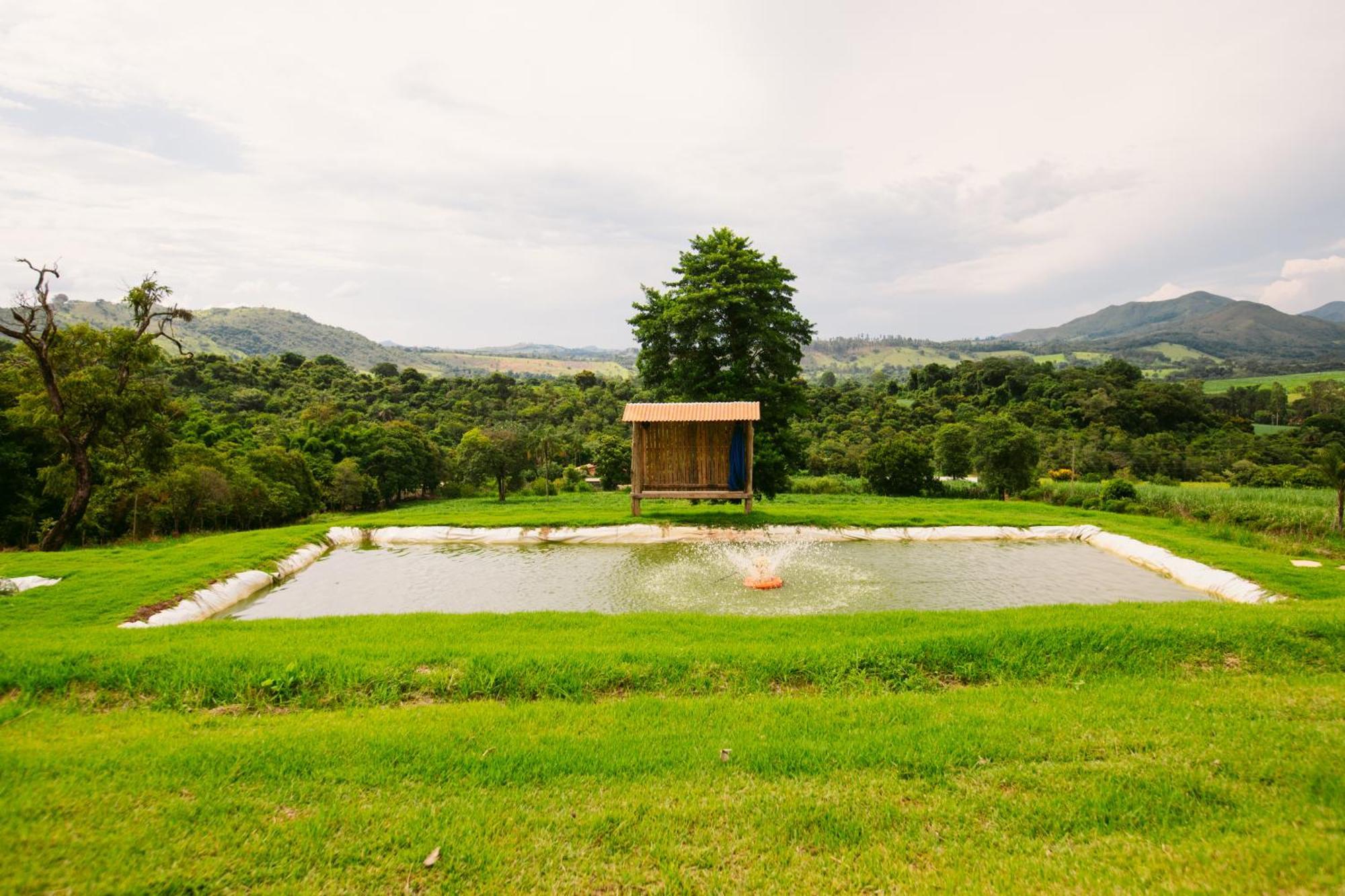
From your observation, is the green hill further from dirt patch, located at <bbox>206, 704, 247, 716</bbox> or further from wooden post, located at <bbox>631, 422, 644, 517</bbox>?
dirt patch, located at <bbox>206, 704, 247, 716</bbox>

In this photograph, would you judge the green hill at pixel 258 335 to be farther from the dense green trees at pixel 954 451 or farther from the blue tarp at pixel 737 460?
Answer: the blue tarp at pixel 737 460

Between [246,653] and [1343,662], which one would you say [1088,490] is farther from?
[246,653]

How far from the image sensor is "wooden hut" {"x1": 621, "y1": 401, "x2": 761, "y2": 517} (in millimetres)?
16312

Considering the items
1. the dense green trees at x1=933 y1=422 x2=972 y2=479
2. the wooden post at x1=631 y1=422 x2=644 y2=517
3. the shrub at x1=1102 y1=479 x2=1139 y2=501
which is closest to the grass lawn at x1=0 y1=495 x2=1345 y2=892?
the wooden post at x1=631 y1=422 x2=644 y2=517

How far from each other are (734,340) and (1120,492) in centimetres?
1867

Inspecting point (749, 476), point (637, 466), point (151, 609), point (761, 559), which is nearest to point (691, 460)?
point (637, 466)

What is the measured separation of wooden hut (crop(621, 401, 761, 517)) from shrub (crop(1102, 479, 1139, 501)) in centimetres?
1733

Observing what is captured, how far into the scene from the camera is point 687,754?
4.00 meters

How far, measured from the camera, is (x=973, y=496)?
38.7m

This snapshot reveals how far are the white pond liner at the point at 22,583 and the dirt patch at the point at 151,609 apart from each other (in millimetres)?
2084

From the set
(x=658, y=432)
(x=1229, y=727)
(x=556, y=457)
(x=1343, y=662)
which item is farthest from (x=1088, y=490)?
(x=556, y=457)

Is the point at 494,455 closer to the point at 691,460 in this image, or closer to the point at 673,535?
the point at 691,460

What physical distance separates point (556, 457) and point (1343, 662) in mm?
54475

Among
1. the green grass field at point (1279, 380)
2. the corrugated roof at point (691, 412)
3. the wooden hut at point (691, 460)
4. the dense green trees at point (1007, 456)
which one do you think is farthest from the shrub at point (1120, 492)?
the green grass field at point (1279, 380)
